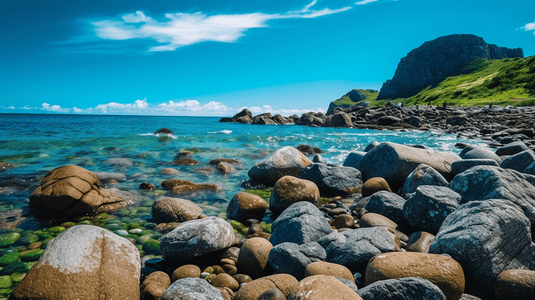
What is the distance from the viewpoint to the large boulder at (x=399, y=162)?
321 inches

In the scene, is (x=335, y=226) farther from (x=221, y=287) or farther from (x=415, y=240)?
(x=221, y=287)

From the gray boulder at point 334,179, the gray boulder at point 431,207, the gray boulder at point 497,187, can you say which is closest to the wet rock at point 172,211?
the gray boulder at point 334,179

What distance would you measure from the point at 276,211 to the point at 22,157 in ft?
47.7

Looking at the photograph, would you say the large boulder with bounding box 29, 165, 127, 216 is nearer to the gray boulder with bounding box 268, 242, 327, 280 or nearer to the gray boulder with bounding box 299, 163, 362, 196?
the gray boulder with bounding box 268, 242, 327, 280

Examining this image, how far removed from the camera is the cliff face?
147 metres

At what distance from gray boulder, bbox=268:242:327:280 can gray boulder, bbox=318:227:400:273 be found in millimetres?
203

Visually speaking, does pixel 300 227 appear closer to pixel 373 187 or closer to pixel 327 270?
pixel 327 270

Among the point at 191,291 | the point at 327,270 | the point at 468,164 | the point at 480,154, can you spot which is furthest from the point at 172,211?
the point at 480,154

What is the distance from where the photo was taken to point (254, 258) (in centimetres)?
406

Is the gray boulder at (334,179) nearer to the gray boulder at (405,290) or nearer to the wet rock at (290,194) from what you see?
the wet rock at (290,194)

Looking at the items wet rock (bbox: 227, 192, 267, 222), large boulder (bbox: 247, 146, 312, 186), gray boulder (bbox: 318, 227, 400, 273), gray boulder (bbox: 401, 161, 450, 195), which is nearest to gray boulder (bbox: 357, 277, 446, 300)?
gray boulder (bbox: 318, 227, 400, 273)

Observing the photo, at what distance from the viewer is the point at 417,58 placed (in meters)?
158

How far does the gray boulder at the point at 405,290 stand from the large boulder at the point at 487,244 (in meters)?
0.85

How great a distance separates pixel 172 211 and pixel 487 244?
557 centimetres
